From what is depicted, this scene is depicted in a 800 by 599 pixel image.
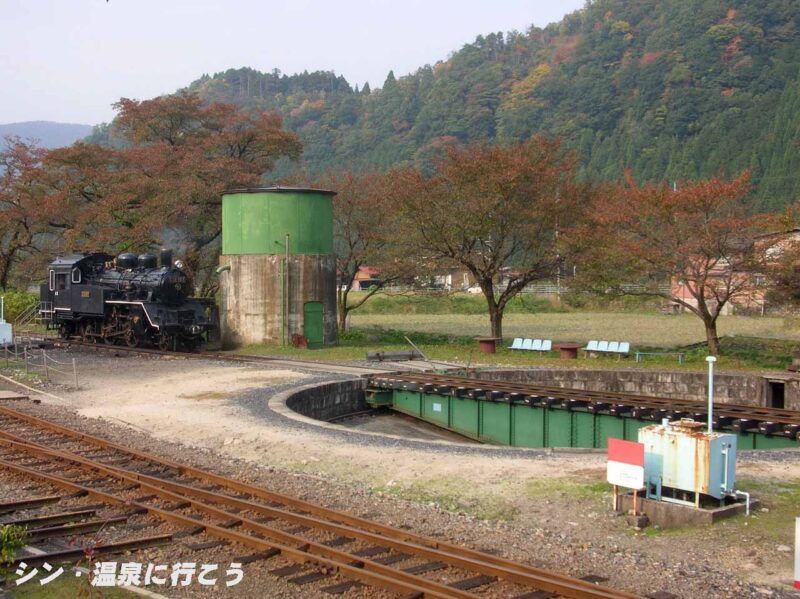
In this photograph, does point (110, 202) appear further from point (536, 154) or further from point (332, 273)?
point (536, 154)

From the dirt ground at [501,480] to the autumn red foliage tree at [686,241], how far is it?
13634 millimetres

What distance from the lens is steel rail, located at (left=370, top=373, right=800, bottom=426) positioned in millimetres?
19156

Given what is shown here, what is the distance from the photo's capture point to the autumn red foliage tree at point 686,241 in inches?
1066

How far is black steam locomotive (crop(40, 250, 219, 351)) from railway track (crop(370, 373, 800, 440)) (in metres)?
10.5

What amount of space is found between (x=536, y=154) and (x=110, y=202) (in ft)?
61.4

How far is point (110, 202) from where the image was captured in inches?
1490

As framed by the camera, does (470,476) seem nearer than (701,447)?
No

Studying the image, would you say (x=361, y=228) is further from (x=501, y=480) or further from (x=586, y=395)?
(x=501, y=480)

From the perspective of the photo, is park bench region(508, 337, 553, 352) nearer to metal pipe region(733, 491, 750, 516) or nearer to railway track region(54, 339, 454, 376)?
railway track region(54, 339, 454, 376)

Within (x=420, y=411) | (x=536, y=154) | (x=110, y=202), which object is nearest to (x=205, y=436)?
(x=420, y=411)

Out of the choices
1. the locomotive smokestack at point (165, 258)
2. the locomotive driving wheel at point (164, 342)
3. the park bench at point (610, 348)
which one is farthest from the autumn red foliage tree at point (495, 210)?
the locomotive driving wheel at point (164, 342)

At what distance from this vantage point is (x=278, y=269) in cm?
3228

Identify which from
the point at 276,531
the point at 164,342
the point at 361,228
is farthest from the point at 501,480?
the point at 361,228

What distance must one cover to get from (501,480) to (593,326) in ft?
114
